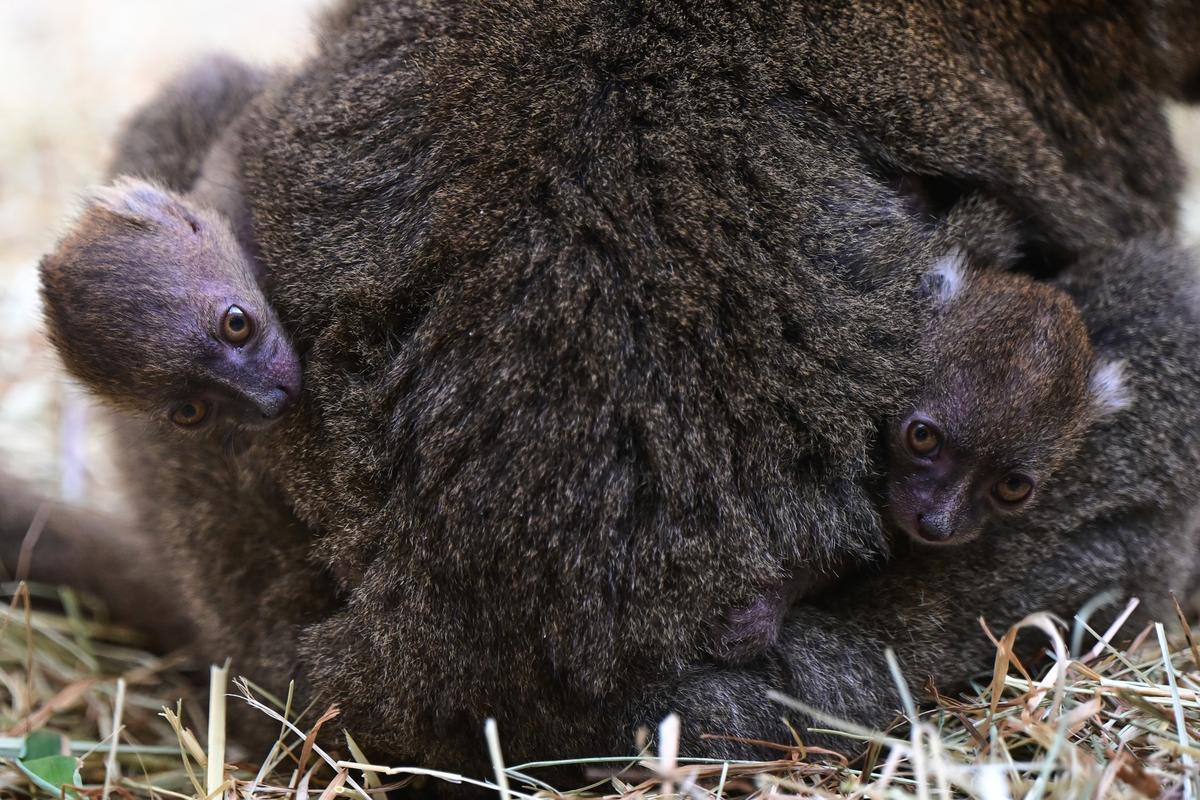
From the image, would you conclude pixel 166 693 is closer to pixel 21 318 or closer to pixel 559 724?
pixel 559 724

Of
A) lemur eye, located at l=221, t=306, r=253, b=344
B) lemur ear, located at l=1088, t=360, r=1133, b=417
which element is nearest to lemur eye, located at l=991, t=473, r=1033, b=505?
lemur ear, located at l=1088, t=360, r=1133, b=417

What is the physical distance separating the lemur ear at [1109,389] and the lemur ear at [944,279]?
438mm

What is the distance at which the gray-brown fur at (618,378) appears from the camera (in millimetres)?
2607

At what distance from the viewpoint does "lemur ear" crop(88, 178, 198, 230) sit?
298 centimetres

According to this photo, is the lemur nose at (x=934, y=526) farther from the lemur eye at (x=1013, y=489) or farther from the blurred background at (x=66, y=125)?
the blurred background at (x=66, y=125)

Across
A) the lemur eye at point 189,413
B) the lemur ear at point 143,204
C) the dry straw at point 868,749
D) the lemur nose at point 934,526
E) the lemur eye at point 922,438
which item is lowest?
the dry straw at point 868,749

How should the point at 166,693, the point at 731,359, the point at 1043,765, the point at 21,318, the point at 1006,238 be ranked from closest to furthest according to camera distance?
the point at 1043,765 → the point at 731,359 → the point at 1006,238 → the point at 166,693 → the point at 21,318

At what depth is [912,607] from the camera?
296cm

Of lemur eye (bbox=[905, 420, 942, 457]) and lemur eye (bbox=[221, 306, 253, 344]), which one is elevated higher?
lemur eye (bbox=[221, 306, 253, 344])

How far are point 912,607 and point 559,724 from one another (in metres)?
0.96

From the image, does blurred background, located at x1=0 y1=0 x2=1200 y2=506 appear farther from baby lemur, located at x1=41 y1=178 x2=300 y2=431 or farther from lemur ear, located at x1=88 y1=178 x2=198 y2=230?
baby lemur, located at x1=41 y1=178 x2=300 y2=431

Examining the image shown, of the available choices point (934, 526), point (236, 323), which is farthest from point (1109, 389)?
point (236, 323)

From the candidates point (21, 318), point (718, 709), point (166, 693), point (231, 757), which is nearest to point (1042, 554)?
point (718, 709)

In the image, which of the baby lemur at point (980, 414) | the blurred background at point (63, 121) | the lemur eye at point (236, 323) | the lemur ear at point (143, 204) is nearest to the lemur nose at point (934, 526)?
the baby lemur at point (980, 414)
